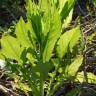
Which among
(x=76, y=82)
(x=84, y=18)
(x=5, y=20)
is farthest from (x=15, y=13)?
(x=76, y=82)

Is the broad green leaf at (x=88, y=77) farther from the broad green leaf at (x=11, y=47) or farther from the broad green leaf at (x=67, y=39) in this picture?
the broad green leaf at (x=11, y=47)

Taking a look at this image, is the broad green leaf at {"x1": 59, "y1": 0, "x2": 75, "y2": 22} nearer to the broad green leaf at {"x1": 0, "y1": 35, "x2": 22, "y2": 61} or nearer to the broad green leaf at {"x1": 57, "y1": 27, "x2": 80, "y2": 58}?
the broad green leaf at {"x1": 57, "y1": 27, "x2": 80, "y2": 58}

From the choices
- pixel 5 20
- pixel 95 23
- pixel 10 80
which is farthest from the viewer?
pixel 5 20

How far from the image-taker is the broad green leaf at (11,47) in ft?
4.59

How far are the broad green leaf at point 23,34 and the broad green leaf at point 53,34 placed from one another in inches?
3.1

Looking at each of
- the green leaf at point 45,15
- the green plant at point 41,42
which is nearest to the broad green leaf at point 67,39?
the green plant at point 41,42

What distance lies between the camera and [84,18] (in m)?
2.30

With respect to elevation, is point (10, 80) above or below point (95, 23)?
below

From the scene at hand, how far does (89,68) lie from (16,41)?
20.3 inches

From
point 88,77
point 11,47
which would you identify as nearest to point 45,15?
point 11,47

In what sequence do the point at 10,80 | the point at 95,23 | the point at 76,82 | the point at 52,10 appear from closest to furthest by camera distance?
the point at 52,10, the point at 76,82, the point at 10,80, the point at 95,23

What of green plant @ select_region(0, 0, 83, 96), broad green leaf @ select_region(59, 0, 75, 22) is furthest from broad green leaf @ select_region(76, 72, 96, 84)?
broad green leaf @ select_region(59, 0, 75, 22)

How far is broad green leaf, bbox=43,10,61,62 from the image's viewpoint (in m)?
1.29

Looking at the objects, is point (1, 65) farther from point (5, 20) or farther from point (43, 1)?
point (5, 20)
